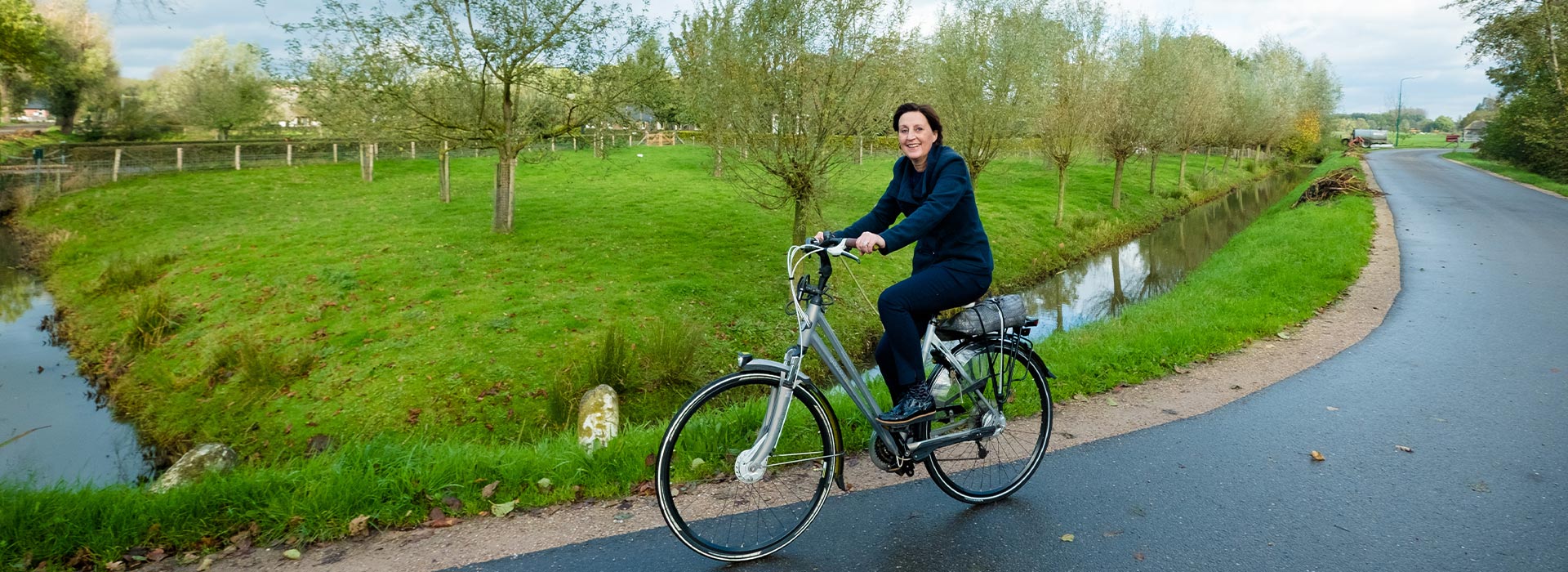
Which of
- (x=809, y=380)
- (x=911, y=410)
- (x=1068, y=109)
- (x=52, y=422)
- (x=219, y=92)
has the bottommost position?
(x=52, y=422)

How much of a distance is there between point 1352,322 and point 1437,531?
614 centimetres

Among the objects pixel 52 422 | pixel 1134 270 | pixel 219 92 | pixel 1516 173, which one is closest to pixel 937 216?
pixel 52 422

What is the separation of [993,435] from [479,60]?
15.2 metres

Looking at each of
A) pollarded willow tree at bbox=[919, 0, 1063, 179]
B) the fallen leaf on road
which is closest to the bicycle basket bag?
the fallen leaf on road

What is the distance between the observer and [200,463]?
7.37m

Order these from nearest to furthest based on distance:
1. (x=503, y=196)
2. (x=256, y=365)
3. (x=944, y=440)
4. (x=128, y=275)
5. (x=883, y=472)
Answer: (x=944, y=440), (x=883, y=472), (x=256, y=365), (x=128, y=275), (x=503, y=196)

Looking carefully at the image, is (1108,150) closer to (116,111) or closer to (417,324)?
(417,324)

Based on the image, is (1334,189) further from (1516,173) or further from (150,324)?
(150,324)

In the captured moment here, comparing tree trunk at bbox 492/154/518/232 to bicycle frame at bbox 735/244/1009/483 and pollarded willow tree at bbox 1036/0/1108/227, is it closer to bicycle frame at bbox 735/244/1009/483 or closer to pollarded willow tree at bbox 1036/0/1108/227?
pollarded willow tree at bbox 1036/0/1108/227

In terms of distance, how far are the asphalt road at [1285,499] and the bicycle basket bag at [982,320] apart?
37.3 inches

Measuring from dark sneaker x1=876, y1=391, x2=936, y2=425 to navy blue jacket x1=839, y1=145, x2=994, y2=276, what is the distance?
0.65 meters

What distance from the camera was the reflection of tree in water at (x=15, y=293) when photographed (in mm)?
16453

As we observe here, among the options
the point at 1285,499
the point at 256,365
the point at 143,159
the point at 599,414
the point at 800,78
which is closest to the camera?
the point at 1285,499

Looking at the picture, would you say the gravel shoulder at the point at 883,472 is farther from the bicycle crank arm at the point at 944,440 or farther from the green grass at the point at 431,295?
the green grass at the point at 431,295
